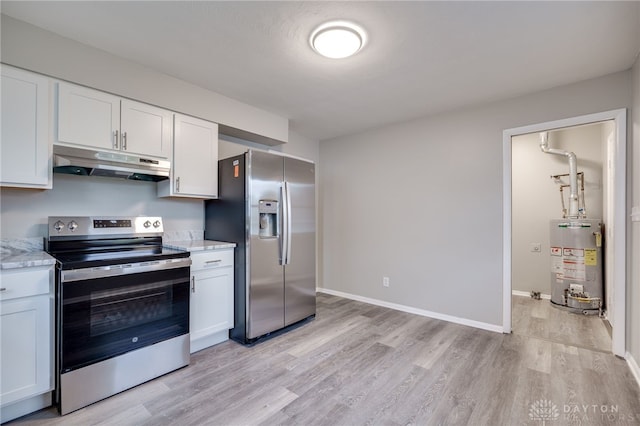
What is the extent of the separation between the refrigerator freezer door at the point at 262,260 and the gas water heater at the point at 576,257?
375 cm

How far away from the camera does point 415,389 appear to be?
202 centimetres

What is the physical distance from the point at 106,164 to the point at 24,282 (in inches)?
36.5

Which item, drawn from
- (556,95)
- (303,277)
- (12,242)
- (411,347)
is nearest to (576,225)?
(556,95)

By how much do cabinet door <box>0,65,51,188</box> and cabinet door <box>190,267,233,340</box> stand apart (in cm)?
129

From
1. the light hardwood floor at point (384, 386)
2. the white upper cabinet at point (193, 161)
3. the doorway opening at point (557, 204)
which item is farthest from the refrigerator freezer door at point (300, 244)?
the doorway opening at point (557, 204)

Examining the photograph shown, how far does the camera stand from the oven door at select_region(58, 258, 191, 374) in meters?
1.76

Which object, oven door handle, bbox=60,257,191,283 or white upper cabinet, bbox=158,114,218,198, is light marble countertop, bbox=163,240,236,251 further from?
white upper cabinet, bbox=158,114,218,198

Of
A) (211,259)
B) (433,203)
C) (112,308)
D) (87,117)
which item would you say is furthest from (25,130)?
(433,203)

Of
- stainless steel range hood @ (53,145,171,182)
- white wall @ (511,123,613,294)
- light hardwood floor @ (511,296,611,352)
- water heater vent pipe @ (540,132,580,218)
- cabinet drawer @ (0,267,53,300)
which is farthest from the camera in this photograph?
white wall @ (511,123,613,294)

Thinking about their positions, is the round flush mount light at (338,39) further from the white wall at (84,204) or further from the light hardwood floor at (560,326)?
the light hardwood floor at (560,326)

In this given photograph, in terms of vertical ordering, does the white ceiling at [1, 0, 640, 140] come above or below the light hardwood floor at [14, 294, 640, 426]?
above

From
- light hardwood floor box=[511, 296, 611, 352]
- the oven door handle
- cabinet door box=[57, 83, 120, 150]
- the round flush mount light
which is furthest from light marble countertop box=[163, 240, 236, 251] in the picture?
light hardwood floor box=[511, 296, 611, 352]

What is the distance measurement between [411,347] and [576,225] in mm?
2945

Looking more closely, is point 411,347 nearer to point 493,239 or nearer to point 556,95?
point 493,239
